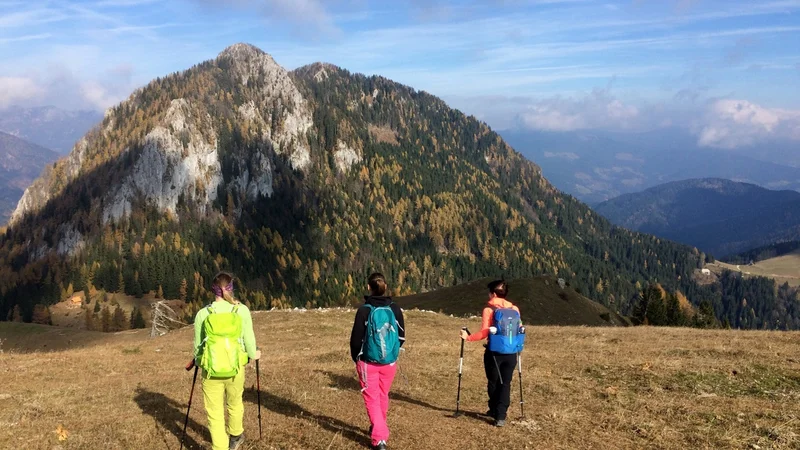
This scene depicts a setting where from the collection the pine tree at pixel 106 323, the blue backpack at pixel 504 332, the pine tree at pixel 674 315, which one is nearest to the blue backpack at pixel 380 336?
the blue backpack at pixel 504 332

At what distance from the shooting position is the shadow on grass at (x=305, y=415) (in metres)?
13.5

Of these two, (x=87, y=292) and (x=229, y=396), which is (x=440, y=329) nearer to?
A: (x=229, y=396)

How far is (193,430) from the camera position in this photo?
556 inches

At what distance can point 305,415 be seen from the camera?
612 inches

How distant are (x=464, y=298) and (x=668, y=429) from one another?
6874 centimetres

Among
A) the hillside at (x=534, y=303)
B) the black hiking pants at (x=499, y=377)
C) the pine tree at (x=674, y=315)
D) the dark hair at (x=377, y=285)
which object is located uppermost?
the dark hair at (x=377, y=285)

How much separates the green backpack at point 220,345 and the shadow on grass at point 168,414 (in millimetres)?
3116

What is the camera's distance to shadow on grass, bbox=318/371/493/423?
15.6m

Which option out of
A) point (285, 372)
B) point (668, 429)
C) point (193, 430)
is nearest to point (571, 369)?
point (668, 429)

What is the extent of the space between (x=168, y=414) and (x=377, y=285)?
9.31m

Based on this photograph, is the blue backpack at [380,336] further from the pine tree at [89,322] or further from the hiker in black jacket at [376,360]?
the pine tree at [89,322]

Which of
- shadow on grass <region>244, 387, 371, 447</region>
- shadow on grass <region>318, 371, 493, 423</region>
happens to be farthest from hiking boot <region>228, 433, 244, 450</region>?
shadow on grass <region>318, 371, 493, 423</region>

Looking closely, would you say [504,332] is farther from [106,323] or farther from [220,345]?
[106,323]

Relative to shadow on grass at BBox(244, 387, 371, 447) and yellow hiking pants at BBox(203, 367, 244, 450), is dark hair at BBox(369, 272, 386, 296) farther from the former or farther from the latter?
shadow on grass at BBox(244, 387, 371, 447)
